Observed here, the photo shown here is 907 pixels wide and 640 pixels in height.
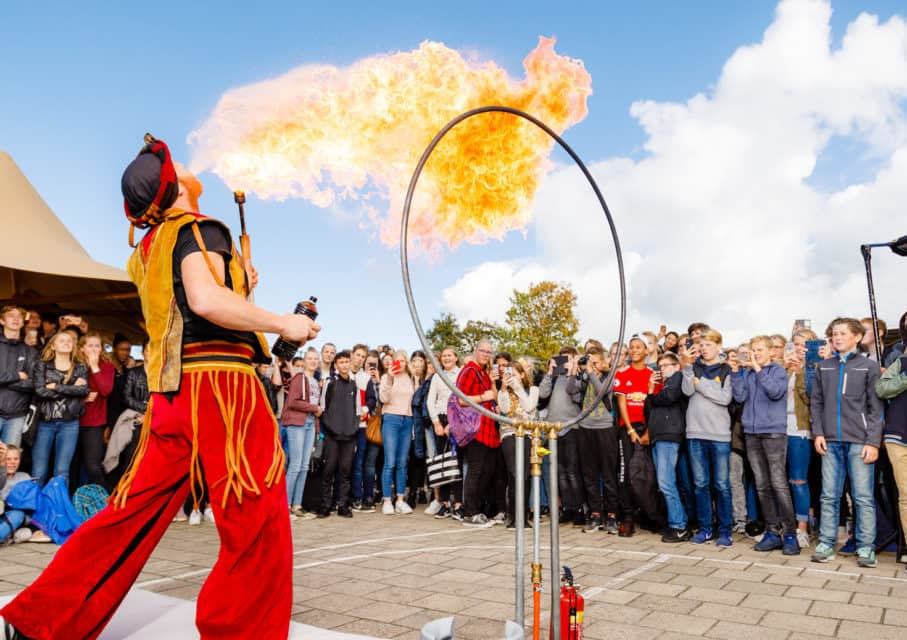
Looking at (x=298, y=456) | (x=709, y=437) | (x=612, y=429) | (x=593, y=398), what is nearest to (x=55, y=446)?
(x=298, y=456)

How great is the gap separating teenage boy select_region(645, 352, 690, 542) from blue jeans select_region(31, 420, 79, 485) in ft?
22.3

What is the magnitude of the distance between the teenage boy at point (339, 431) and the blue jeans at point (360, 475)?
2.03ft

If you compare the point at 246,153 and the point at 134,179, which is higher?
the point at 246,153

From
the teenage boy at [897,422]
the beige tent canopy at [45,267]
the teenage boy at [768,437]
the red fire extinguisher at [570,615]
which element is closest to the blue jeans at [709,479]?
the teenage boy at [768,437]

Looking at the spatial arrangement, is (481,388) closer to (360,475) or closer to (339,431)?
(339,431)

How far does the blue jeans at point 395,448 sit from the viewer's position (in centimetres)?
1015

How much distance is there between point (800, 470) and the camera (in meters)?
7.49

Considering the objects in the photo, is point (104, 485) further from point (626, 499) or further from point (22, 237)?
point (626, 499)

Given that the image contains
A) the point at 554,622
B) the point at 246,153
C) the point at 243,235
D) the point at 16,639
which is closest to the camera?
the point at 554,622

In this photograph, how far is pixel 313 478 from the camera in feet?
32.6

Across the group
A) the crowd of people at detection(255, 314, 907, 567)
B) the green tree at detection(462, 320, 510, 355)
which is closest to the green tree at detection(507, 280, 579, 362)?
the green tree at detection(462, 320, 510, 355)

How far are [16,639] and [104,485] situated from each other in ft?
19.1

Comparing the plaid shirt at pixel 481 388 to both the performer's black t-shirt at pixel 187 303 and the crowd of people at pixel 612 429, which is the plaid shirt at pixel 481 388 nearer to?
the crowd of people at pixel 612 429

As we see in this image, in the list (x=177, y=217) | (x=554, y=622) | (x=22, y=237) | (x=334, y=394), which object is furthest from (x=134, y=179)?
(x=22, y=237)
